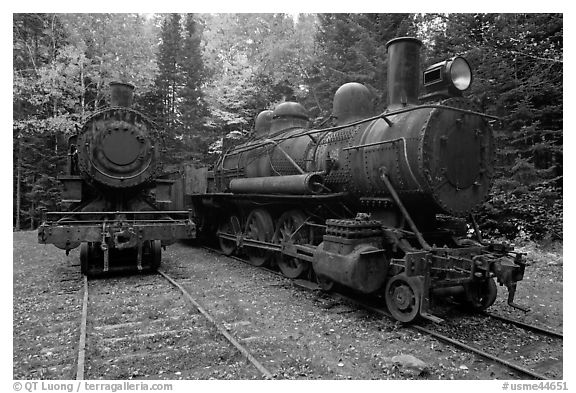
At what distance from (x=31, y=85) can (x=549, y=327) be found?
56.2 feet

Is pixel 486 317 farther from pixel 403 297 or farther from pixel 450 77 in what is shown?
pixel 450 77

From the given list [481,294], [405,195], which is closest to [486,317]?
[481,294]

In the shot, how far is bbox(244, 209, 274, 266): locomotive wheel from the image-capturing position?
9.14m

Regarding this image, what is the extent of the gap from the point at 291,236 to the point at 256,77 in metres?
14.9

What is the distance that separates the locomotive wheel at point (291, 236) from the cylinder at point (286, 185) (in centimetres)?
65

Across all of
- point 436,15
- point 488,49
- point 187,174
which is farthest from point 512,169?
point 187,174

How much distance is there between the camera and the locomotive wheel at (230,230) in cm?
1095

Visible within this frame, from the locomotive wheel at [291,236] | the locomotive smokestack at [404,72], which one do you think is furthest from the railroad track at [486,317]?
the locomotive smokestack at [404,72]

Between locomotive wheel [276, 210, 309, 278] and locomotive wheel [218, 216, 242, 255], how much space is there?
2317 mm

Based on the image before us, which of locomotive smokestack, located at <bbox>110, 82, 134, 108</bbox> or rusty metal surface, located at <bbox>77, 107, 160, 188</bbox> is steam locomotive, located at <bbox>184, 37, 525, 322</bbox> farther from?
locomotive smokestack, located at <bbox>110, 82, 134, 108</bbox>

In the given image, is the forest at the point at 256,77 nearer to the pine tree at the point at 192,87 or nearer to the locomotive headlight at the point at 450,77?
the pine tree at the point at 192,87

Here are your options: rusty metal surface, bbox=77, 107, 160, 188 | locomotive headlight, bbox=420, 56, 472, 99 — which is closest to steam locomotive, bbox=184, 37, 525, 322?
locomotive headlight, bbox=420, 56, 472, 99

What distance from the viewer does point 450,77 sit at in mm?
5797

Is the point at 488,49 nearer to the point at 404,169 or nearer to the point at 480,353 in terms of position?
the point at 404,169
